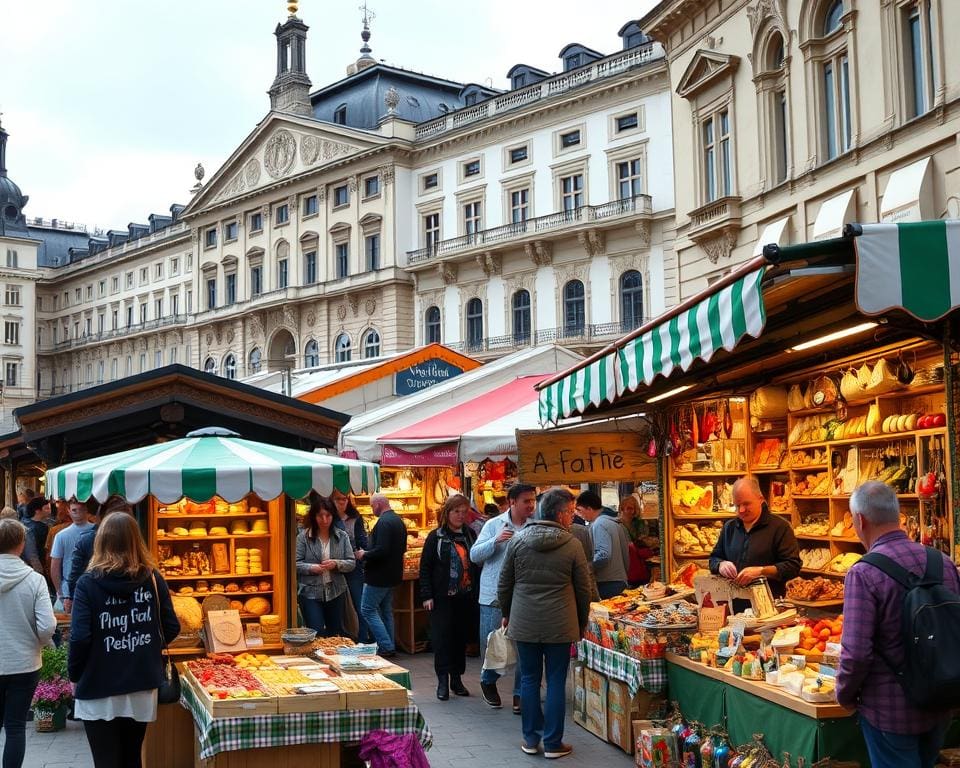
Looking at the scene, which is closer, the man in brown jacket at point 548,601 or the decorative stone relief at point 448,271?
the man in brown jacket at point 548,601

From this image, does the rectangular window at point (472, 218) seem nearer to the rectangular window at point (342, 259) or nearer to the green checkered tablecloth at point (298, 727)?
the rectangular window at point (342, 259)

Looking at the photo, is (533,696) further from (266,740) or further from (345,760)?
(266,740)

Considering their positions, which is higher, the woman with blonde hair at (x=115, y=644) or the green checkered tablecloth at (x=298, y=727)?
the woman with blonde hair at (x=115, y=644)

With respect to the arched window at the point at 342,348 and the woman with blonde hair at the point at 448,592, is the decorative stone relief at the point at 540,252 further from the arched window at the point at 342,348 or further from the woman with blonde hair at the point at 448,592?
the woman with blonde hair at the point at 448,592

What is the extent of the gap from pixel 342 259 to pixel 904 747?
43448 mm

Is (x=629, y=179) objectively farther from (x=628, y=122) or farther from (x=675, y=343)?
(x=675, y=343)

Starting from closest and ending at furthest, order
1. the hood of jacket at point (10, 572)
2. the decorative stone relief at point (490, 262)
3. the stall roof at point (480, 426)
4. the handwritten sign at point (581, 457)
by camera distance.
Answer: the hood of jacket at point (10, 572) < the handwritten sign at point (581, 457) < the stall roof at point (480, 426) < the decorative stone relief at point (490, 262)

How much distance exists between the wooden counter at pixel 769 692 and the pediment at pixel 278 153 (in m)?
38.6

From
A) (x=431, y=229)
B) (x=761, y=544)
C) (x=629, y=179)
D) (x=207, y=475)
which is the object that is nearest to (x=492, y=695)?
(x=761, y=544)

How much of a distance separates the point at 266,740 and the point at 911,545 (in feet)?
11.4

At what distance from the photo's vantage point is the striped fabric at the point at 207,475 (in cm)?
715

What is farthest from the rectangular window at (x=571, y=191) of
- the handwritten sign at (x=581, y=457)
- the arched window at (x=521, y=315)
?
the handwritten sign at (x=581, y=457)

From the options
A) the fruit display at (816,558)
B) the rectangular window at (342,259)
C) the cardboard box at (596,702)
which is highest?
the rectangular window at (342,259)

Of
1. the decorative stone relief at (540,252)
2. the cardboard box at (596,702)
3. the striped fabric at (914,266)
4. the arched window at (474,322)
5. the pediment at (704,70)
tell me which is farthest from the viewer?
the arched window at (474,322)
